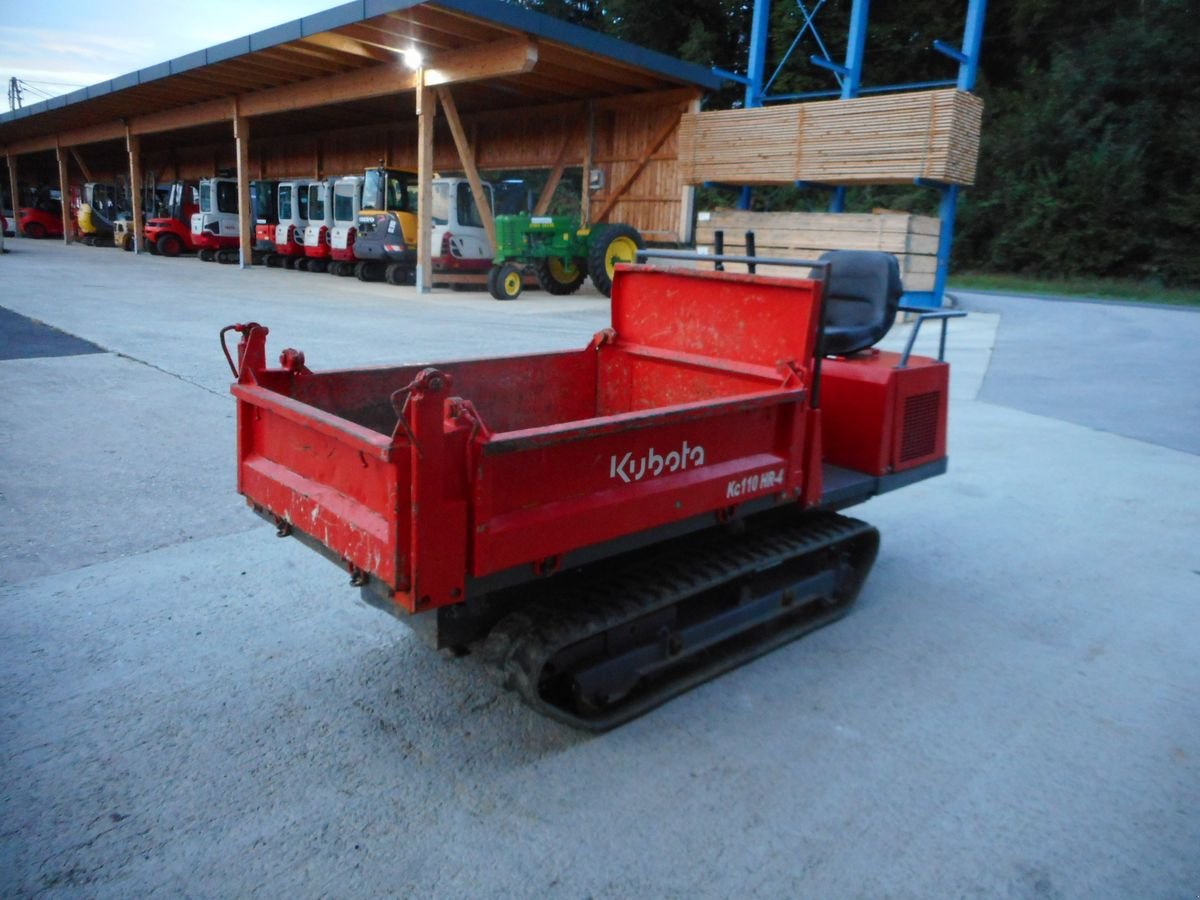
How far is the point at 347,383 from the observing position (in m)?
3.47

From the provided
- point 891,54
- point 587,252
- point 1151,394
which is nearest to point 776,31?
point 891,54

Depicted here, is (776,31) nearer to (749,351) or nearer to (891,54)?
(891,54)

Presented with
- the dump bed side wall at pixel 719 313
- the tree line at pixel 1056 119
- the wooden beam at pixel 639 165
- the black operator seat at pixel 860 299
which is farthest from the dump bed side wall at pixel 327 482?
the tree line at pixel 1056 119

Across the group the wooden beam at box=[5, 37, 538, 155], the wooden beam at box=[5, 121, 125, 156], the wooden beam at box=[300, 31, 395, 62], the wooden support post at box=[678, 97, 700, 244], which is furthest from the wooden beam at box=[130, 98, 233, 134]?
the wooden support post at box=[678, 97, 700, 244]

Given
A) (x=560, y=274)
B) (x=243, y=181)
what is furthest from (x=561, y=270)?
(x=243, y=181)

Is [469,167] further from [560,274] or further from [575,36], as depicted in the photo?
A: [575,36]

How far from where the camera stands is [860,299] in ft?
14.6

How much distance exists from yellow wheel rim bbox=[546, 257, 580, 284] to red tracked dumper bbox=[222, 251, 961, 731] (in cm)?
1405

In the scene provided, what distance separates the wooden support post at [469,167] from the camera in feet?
57.0

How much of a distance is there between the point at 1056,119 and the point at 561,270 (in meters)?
18.3

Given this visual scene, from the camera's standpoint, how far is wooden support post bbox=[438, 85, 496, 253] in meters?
17.4

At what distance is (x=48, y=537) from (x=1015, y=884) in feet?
14.6

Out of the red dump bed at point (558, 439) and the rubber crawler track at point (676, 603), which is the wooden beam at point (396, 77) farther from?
the rubber crawler track at point (676, 603)

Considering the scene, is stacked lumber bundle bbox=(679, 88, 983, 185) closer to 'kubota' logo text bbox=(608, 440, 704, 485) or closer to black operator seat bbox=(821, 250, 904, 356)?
black operator seat bbox=(821, 250, 904, 356)
